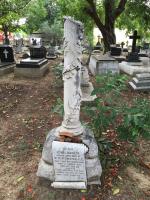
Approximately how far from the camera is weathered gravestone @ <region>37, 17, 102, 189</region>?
154 inches

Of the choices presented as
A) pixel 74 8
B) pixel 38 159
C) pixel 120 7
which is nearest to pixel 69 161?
pixel 38 159

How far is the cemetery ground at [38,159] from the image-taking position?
3.96 metres

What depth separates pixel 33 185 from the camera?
13.5 feet

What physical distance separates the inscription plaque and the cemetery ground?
21cm

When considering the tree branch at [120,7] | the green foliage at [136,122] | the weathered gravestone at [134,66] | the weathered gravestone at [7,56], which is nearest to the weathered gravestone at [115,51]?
the weathered gravestone at [134,66]

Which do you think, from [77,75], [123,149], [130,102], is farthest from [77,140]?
[130,102]

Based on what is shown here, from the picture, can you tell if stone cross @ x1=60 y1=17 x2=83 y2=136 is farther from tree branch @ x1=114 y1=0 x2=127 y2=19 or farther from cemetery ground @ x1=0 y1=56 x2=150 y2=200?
tree branch @ x1=114 y1=0 x2=127 y2=19

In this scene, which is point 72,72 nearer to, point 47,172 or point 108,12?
point 47,172

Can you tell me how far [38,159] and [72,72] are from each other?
1.92 metres

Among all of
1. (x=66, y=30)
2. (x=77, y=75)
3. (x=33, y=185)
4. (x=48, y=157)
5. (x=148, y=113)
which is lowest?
(x=33, y=185)

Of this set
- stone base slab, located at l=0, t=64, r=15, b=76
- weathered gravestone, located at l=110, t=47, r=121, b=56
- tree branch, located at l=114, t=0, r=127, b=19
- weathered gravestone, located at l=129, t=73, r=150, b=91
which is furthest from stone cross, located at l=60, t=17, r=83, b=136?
tree branch, located at l=114, t=0, r=127, b=19

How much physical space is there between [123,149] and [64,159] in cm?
165

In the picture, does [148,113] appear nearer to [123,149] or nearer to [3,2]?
[123,149]

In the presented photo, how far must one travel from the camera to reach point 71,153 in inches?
155
